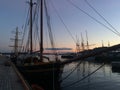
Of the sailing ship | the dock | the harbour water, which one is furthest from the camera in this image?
the harbour water

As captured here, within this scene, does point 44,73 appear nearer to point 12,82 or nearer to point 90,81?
point 12,82

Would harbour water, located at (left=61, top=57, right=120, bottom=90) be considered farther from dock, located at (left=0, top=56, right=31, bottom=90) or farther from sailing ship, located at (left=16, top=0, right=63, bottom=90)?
dock, located at (left=0, top=56, right=31, bottom=90)

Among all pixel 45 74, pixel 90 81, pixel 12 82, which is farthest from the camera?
pixel 90 81

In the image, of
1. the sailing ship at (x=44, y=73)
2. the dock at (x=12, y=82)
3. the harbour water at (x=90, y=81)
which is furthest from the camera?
the harbour water at (x=90, y=81)

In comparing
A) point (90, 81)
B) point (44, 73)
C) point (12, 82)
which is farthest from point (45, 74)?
point (90, 81)

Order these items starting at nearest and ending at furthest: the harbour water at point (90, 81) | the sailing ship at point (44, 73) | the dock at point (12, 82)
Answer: the dock at point (12, 82)
the sailing ship at point (44, 73)
the harbour water at point (90, 81)

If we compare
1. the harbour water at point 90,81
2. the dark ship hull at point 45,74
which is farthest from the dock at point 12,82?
the harbour water at point 90,81

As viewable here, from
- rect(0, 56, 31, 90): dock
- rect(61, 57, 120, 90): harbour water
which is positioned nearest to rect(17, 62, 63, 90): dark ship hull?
rect(61, 57, 120, 90): harbour water

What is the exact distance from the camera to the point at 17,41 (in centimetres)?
9588

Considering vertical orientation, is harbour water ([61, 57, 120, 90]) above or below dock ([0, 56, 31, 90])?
below

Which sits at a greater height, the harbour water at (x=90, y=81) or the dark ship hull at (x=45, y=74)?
the dark ship hull at (x=45, y=74)

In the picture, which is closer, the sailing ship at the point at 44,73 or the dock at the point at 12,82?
the dock at the point at 12,82

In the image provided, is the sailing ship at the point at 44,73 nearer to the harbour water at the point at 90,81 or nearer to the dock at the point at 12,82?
the harbour water at the point at 90,81

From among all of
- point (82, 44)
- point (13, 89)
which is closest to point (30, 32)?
point (13, 89)
